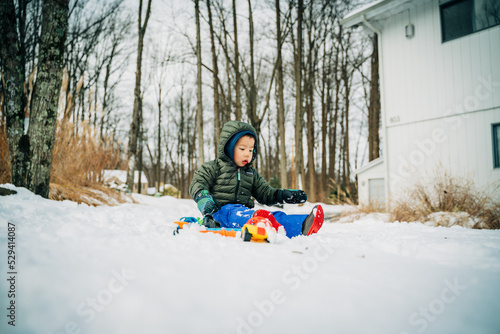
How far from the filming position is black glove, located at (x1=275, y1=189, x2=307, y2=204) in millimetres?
2700

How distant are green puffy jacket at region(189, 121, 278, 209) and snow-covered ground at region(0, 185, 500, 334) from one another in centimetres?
129

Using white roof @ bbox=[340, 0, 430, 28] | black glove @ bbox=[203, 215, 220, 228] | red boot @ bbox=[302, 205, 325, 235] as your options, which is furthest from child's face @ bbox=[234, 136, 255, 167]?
white roof @ bbox=[340, 0, 430, 28]

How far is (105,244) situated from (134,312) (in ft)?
2.17

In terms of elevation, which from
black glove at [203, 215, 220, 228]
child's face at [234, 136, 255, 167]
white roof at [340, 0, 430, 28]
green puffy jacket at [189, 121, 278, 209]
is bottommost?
black glove at [203, 215, 220, 228]

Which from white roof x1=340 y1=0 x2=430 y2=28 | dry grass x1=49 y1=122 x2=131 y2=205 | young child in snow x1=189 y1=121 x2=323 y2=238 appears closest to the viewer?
young child in snow x1=189 y1=121 x2=323 y2=238

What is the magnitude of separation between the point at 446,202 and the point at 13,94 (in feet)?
20.4

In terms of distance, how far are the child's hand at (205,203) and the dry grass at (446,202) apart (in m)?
3.11

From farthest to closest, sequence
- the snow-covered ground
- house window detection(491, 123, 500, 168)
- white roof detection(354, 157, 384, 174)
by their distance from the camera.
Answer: white roof detection(354, 157, 384, 174), house window detection(491, 123, 500, 168), the snow-covered ground

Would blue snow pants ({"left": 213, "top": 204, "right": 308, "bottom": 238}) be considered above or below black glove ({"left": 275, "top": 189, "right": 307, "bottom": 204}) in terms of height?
below

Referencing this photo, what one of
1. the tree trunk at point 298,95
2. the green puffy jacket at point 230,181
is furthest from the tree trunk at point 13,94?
the tree trunk at point 298,95

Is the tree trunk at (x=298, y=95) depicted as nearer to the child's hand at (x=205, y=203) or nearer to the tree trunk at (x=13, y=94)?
the child's hand at (x=205, y=203)

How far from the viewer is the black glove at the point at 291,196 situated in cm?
270

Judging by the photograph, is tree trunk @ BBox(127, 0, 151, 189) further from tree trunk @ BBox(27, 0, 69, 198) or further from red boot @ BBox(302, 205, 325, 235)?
red boot @ BBox(302, 205, 325, 235)

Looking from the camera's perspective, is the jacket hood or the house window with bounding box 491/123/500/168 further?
the house window with bounding box 491/123/500/168
